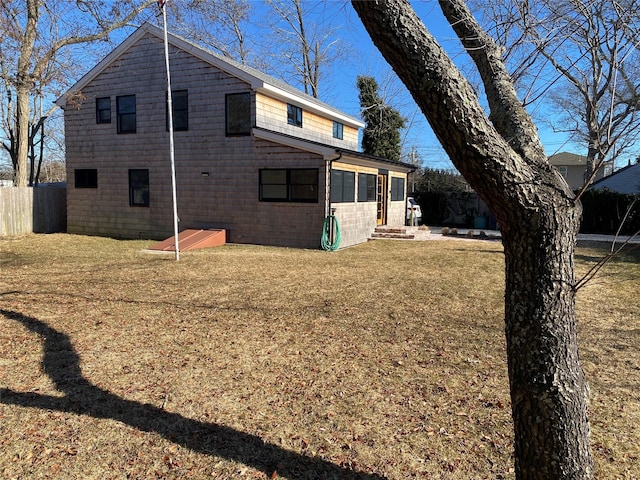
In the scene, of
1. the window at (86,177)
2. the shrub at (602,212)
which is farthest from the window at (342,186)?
the shrub at (602,212)

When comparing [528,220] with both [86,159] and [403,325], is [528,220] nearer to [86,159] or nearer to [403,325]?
[403,325]

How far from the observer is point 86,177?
1638cm

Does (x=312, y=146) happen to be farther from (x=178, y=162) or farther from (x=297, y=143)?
(x=178, y=162)

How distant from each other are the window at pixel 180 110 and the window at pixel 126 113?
1.78 m

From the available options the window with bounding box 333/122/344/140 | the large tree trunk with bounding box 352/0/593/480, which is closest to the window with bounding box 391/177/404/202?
the window with bounding box 333/122/344/140

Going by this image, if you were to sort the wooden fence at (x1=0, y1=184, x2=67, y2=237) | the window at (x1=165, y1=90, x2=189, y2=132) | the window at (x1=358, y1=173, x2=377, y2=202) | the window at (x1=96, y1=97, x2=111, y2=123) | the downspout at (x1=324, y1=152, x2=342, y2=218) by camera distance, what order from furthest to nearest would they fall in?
1. the window at (x1=96, y1=97, x2=111, y2=123)
2. the wooden fence at (x1=0, y1=184, x2=67, y2=237)
3. the window at (x1=358, y1=173, x2=377, y2=202)
4. the window at (x1=165, y1=90, x2=189, y2=132)
5. the downspout at (x1=324, y1=152, x2=342, y2=218)

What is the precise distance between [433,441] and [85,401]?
8.70ft

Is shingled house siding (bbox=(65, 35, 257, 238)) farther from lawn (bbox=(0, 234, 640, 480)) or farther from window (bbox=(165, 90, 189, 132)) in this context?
lawn (bbox=(0, 234, 640, 480))

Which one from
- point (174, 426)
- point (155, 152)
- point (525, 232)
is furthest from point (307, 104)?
point (525, 232)

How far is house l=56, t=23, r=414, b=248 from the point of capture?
1317 cm

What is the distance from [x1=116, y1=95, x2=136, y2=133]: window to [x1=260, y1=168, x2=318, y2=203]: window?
5536 mm

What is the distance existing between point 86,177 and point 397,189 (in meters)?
12.3

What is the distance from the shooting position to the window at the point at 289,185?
12.8 metres

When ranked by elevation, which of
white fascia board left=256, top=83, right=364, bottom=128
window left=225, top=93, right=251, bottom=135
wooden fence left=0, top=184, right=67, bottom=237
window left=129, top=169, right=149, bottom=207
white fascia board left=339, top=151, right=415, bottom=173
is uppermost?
white fascia board left=256, top=83, right=364, bottom=128
